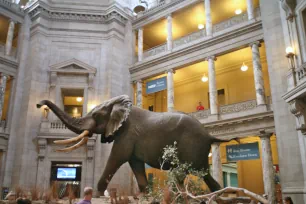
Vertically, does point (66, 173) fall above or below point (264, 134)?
below

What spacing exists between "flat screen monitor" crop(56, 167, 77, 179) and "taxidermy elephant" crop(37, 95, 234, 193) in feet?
38.7

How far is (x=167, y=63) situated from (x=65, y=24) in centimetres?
706

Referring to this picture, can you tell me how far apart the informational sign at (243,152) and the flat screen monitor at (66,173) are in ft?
28.5

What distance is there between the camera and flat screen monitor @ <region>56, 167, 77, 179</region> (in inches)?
683

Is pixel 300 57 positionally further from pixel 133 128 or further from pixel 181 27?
pixel 181 27

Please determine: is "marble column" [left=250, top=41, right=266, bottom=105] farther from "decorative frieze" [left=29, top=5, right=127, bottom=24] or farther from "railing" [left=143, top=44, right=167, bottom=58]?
"decorative frieze" [left=29, top=5, right=127, bottom=24]

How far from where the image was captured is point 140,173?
6301 mm

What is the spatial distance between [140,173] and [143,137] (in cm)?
76

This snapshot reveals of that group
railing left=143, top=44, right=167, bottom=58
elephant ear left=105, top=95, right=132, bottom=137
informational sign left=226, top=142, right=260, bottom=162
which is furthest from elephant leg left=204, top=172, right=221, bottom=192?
railing left=143, top=44, right=167, bottom=58

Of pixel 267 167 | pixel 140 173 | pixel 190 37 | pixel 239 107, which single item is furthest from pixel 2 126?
pixel 267 167

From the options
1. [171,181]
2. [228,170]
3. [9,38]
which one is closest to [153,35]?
[9,38]

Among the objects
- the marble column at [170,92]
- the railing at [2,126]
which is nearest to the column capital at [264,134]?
the marble column at [170,92]

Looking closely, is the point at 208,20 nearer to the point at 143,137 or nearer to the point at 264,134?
the point at 264,134

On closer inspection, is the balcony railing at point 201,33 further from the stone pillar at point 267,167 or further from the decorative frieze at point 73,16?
the stone pillar at point 267,167
